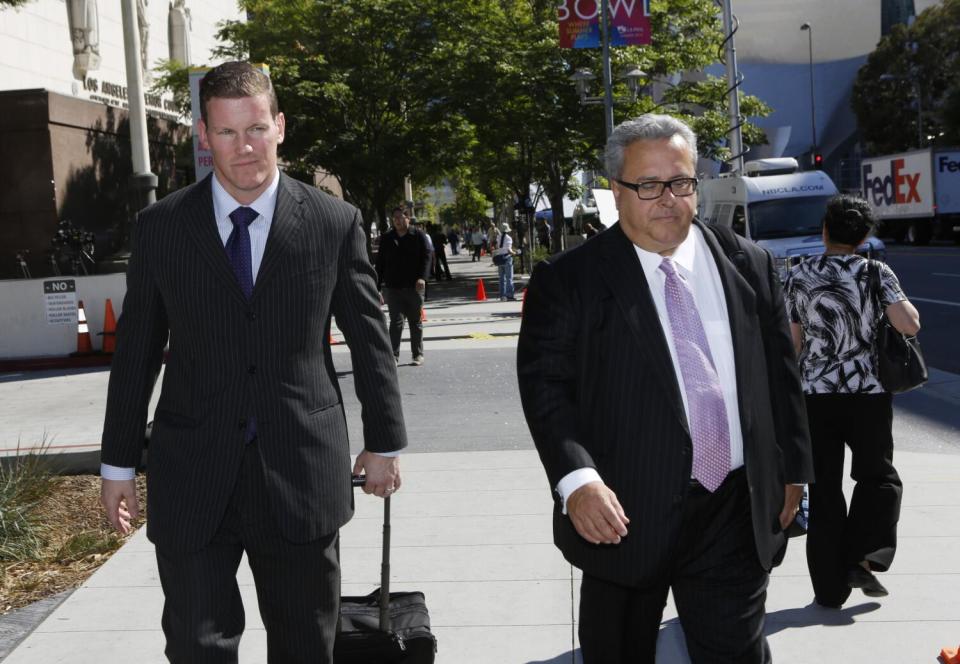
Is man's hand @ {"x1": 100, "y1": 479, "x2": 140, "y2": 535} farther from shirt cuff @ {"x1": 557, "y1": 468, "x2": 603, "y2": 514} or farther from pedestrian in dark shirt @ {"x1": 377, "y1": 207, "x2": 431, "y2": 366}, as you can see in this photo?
pedestrian in dark shirt @ {"x1": 377, "y1": 207, "x2": 431, "y2": 366}

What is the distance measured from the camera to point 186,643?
307 cm

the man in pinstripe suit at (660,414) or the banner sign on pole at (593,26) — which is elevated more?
the banner sign on pole at (593,26)

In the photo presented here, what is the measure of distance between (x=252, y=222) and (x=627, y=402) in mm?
1118

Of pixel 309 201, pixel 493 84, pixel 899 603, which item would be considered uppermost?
pixel 493 84

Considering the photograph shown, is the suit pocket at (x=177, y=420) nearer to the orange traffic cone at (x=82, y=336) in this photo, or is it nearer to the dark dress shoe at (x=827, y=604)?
the dark dress shoe at (x=827, y=604)

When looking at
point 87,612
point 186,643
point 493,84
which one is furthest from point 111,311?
point 493,84

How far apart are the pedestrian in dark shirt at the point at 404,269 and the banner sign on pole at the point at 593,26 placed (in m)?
12.7

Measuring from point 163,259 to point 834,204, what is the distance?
3.15 meters

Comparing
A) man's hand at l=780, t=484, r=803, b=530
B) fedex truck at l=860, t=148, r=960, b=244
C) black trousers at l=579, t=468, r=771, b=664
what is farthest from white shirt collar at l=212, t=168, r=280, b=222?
fedex truck at l=860, t=148, r=960, b=244

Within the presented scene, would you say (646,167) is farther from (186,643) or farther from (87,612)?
(87,612)

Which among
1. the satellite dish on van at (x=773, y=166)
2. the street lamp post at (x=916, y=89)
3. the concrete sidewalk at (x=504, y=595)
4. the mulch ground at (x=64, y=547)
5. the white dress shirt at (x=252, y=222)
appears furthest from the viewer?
the street lamp post at (x=916, y=89)

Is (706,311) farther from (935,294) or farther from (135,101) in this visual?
(935,294)

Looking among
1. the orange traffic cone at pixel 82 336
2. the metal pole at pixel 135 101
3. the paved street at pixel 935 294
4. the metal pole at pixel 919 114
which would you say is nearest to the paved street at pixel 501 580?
the paved street at pixel 935 294

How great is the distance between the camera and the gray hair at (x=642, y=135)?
320 centimetres
